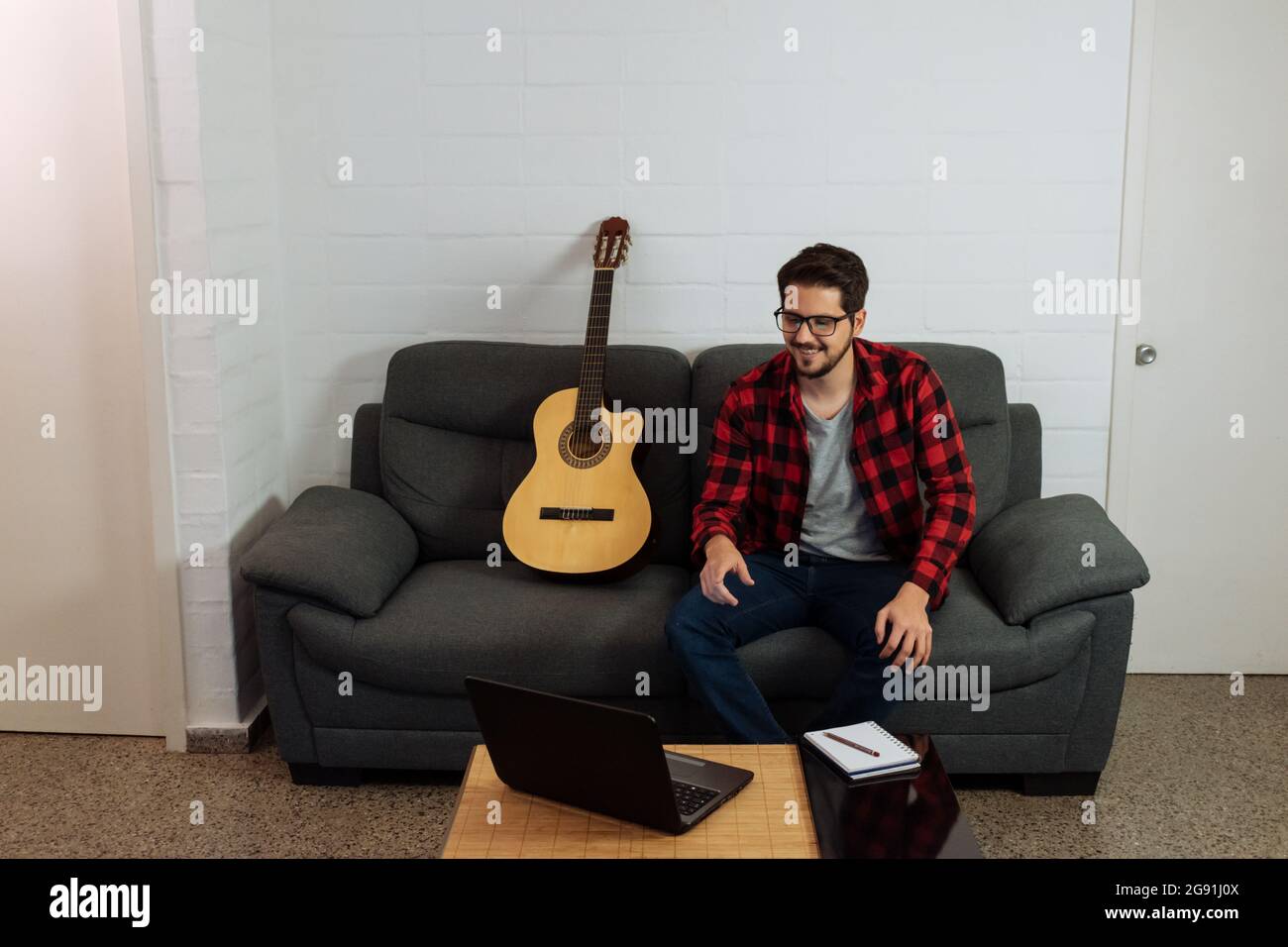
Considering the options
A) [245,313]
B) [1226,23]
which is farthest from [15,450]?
[1226,23]

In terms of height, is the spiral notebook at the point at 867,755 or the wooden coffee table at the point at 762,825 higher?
the spiral notebook at the point at 867,755

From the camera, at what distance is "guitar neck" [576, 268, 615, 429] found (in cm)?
306

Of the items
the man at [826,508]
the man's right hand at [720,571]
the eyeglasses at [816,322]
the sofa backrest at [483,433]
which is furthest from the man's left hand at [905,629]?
the sofa backrest at [483,433]

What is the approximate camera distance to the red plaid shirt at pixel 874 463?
2.64 metres

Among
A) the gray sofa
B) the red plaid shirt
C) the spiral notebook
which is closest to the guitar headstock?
the red plaid shirt

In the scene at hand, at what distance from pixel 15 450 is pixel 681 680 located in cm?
170

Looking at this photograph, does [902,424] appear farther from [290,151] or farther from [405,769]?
[290,151]

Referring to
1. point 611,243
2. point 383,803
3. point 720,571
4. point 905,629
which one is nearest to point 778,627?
point 720,571

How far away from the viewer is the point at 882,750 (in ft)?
6.75

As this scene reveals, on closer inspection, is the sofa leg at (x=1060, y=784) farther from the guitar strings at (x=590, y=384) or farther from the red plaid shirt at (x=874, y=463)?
the guitar strings at (x=590, y=384)

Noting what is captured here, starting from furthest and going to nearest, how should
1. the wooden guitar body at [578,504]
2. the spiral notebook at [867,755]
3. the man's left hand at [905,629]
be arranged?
the wooden guitar body at [578,504]
the man's left hand at [905,629]
the spiral notebook at [867,755]

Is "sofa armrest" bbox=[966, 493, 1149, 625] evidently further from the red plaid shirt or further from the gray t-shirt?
the gray t-shirt

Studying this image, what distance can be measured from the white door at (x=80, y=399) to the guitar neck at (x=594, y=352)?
0.98m

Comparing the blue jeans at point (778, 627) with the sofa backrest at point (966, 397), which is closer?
the blue jeans at point (778, 627)
